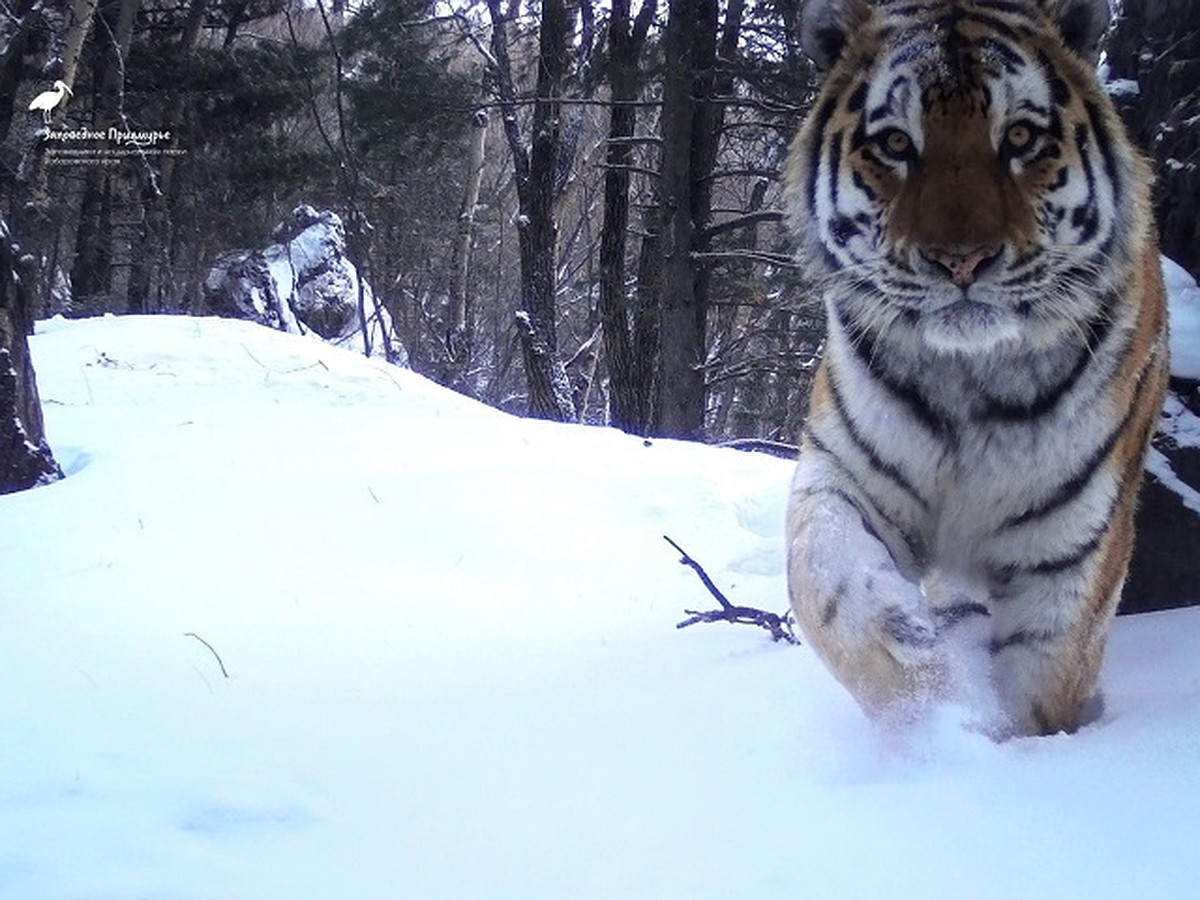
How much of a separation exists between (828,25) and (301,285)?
15.1 meters

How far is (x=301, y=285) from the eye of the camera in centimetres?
1678

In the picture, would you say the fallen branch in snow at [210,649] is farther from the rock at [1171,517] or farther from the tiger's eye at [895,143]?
the rock at [1171,517]

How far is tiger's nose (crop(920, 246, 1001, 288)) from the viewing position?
6.70ft

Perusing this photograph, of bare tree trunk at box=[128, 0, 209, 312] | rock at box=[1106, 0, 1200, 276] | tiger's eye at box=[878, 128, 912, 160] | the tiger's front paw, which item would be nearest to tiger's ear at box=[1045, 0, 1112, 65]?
tiger's eye at box=[878, 128, 912, 160]

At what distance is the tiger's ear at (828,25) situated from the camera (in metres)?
2.49

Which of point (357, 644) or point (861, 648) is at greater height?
point (861, 648)

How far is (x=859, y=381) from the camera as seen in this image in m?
2.33

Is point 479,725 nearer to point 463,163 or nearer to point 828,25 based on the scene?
point 828,25

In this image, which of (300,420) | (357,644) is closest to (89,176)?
(300,420)

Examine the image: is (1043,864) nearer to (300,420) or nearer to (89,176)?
(300,420)

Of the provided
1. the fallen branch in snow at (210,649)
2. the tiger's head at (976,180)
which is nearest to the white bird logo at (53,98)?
Answer: the fallen branch in snow at (210,649)

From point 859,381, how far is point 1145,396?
0.60 m

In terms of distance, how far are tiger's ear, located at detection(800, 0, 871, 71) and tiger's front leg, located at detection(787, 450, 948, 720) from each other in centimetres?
85

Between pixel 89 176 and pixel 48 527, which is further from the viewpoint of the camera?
pixel 89 176
